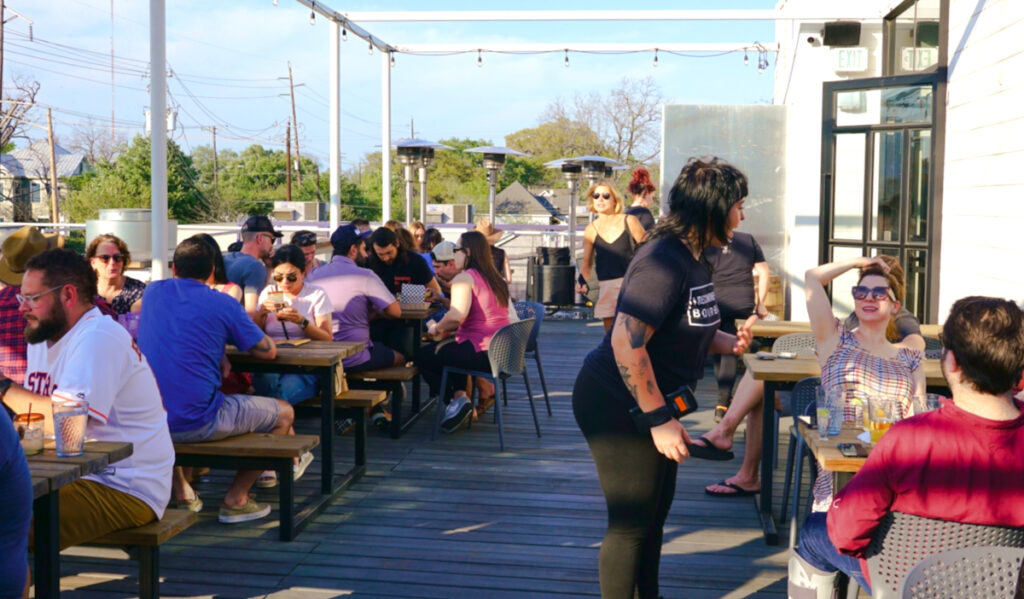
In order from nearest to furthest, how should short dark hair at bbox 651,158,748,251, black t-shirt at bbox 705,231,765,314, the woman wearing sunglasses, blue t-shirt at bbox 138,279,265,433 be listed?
short dark hair at bbox 651,158,748,251, blue t-shirt at bbox 138,279,265,433, the woman wearing sunglasses, black t-shirt at bbox 705,231,765,314

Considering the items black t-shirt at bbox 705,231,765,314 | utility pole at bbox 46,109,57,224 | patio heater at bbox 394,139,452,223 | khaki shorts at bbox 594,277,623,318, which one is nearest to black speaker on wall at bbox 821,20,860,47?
khaki shorts at bbox 594,277,623,318

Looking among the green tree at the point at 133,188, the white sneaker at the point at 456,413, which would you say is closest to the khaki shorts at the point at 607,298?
the white sneaker at the point at 456,413

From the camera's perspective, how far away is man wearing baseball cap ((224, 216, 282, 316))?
5.74m

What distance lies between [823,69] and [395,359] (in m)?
5.55

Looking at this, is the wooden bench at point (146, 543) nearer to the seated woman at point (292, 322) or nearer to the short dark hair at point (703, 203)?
the short dark hair at point (703, 203)

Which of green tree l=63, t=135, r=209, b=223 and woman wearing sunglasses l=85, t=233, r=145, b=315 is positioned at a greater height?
green tree l=63, t=135, r=209, b=223

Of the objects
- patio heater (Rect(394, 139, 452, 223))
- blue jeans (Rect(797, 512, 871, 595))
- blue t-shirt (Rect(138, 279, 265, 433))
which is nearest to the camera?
blue jeans (Rect(797, 512, 871, 595))

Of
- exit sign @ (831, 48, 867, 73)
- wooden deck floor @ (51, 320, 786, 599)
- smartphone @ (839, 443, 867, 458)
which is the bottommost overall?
wooden deck floor @ (51, 320, 786, 599)

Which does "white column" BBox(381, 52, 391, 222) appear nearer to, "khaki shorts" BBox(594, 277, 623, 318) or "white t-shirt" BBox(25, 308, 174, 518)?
"khaki shorts" BBox(594, 277, 623, 318)

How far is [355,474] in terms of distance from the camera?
16.2ft

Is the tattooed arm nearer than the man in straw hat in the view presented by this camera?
Yes

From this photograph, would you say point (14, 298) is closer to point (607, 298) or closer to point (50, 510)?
point (50, 510)

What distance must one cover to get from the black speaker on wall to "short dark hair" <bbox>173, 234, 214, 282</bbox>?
6.16m

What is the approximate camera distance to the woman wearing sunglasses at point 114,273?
4773 mm
